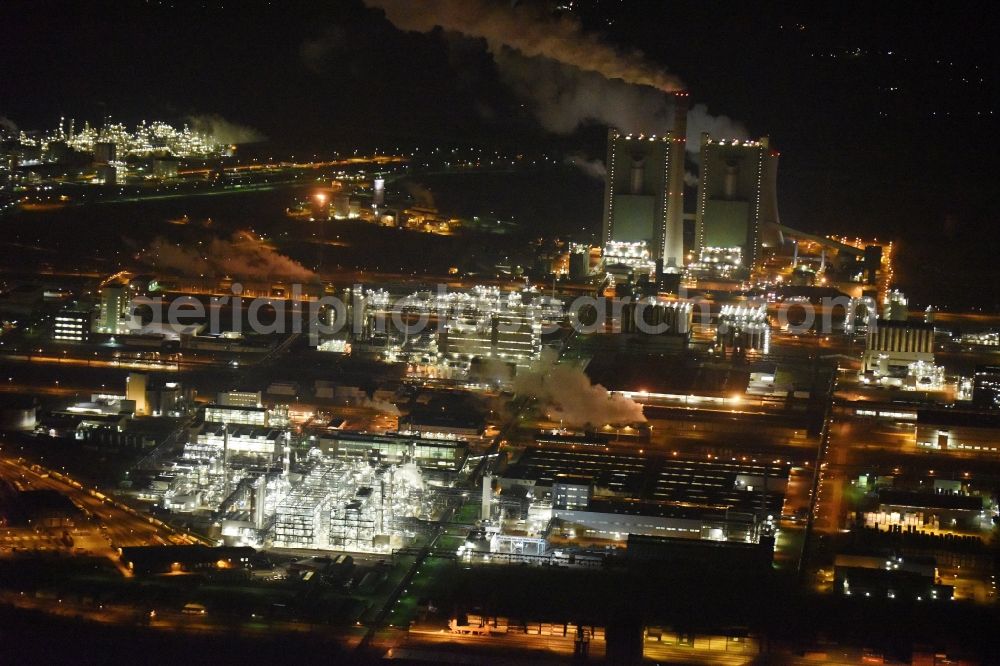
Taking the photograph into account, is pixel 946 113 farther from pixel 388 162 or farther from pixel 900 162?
pixel 388 162

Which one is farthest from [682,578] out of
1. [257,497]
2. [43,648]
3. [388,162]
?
[388,162]

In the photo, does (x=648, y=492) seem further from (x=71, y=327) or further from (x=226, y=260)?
(x=226, y=260)

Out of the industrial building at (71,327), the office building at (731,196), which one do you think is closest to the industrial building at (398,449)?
the industrial building at (71,327)

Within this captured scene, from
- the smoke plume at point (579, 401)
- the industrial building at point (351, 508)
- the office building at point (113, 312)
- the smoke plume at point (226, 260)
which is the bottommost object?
the industrial building at point (351, 508)

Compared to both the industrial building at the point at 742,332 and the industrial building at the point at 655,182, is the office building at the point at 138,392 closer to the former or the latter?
the industrial building at the point at 742,332

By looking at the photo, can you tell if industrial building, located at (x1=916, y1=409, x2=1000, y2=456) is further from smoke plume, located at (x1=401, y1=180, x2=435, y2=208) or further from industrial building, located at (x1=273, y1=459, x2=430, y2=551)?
smoke plume, located at (x1=401, y1=180, x2=435, y2=208)

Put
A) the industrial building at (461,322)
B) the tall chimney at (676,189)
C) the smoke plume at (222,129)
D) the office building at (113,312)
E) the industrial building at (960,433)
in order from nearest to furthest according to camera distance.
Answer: the industrial building at (960,433)
the industrial building at (461,322)
the office building at (113,312)
the tall chimney at (676,189)
the smoke plume at (222,129)
